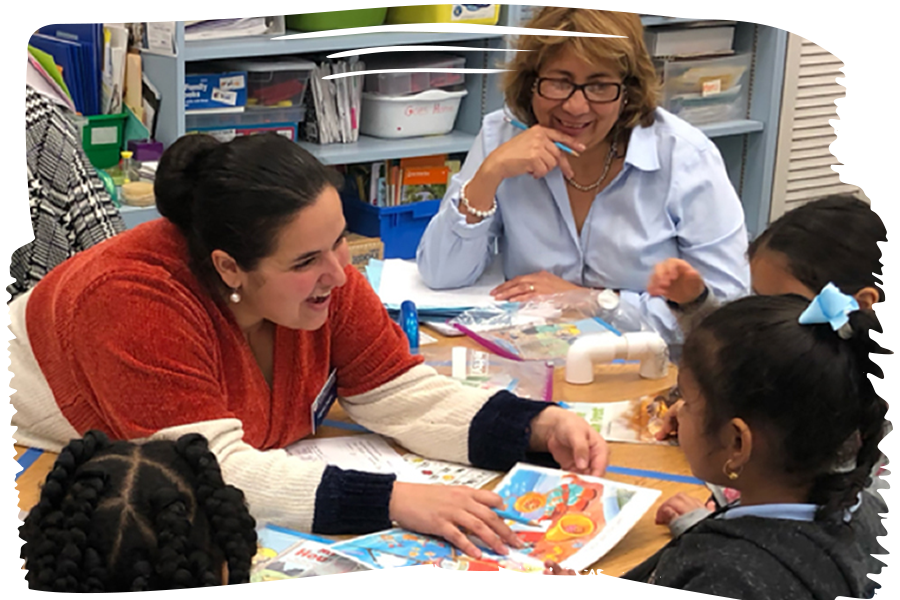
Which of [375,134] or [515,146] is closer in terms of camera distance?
[515,146]

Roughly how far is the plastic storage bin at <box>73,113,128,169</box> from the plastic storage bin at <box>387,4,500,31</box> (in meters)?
0.85

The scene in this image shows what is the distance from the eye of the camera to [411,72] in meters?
3.21

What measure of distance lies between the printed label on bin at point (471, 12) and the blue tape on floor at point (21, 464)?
6.33 ft

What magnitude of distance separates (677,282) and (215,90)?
1551 millimetres

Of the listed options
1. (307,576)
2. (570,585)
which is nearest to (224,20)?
(307,576)

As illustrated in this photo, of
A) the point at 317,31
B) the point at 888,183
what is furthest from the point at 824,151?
the point at 317,31

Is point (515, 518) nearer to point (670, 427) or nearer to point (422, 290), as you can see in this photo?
point (670, 427)

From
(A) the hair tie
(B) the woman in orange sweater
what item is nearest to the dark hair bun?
(B) the woman in orange sweater

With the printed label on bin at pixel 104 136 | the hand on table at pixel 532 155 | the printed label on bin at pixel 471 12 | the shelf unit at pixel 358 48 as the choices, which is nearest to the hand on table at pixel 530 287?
the hand on table at pixel 532 155

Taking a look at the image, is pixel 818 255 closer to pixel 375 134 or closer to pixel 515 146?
pixel 515 146

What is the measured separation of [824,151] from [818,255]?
2693mm

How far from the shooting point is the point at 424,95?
3.20m

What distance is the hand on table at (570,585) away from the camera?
1197 millimetres

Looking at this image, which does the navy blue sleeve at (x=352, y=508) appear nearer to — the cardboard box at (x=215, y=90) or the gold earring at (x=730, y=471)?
the gold earring at (x=730, y=471)
